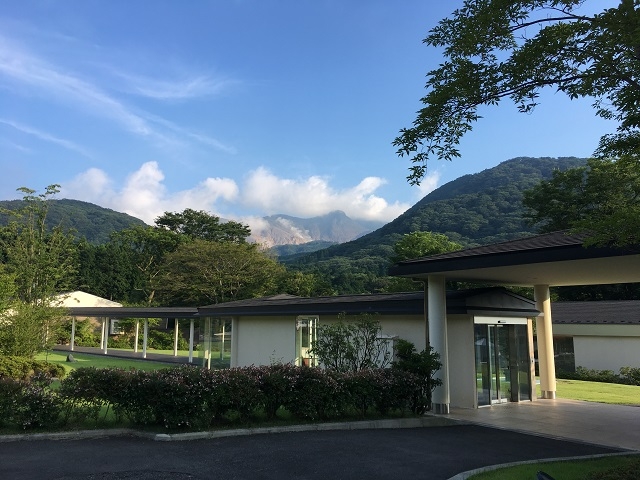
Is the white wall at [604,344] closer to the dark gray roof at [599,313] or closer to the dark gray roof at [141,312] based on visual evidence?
the dark gray roof at [599,313]

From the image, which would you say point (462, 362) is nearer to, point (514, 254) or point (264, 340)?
point (514, 254)

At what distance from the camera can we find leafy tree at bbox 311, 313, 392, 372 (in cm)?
1158

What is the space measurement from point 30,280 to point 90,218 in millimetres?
88835

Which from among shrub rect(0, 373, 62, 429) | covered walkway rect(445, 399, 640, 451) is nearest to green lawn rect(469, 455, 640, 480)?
covered walkway rect(445, 399, 640, 451)

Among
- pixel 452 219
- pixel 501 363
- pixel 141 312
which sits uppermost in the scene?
pixel 452 219

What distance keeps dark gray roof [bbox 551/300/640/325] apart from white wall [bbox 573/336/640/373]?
804mm

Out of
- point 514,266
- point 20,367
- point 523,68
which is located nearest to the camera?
point 523,68

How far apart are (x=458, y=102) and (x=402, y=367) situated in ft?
20.5

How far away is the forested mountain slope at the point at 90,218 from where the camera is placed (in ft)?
298

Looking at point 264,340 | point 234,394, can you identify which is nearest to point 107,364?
point 264,340

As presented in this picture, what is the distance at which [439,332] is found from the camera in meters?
11.2

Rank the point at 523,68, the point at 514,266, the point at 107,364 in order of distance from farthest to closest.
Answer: the point at 107,364, the point at 514,266, the point at 523,68

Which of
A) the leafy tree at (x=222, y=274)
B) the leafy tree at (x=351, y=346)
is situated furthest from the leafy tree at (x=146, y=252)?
the leafy tree at (x=351, y=346)

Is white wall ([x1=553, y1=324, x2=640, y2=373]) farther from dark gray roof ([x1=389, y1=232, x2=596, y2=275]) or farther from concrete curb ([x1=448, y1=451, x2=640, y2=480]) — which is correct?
concrete curb ([x1=448, y1=451, x2=640, y2=480])
